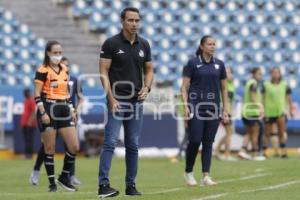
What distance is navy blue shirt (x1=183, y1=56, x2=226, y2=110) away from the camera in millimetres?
12625

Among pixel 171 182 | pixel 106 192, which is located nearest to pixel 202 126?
pixel 171 182

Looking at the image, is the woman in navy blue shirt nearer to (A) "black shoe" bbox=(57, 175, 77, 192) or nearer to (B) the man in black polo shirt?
(A) "black shoe" bbox=(57, 175, 77, 192)

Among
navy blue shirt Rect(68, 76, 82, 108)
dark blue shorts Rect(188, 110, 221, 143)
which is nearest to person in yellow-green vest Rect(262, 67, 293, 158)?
navy blue shirt Rect(68, 76, 82, 108)

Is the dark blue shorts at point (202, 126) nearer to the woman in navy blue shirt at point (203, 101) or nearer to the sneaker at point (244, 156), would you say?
the woman in navy blue shirt at point (203, 101)

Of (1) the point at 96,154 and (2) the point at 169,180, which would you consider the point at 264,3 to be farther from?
(2) the point at 169,180

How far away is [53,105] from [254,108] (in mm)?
9959

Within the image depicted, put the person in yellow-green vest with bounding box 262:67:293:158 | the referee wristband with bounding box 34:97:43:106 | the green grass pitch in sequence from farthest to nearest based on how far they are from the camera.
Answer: the person in yellow-green vest with bounding box 262:67:293:158, the referee wristband with bounding box 34:97:43:106, the green grass pitch

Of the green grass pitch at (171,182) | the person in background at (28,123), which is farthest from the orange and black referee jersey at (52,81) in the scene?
the person in background at (28,123)

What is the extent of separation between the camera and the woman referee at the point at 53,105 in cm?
1214

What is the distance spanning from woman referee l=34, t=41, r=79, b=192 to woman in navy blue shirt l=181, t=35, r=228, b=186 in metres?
1.63

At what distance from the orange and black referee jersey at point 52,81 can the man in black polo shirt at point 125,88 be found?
7.10ft

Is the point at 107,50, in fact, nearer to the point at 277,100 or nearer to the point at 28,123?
the point at 277,100

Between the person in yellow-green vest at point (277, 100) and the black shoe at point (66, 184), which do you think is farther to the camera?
the person in yellow-green vest at point (277, 100)

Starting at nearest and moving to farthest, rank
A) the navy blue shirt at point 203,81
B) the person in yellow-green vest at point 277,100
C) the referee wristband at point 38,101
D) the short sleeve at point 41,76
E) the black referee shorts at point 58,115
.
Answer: the referee wristband at point 38,101
the short sleeve at point 41,76
the black referee shorts at point 58,115
the navy blue shirt at point 203,81
the person in yellow-green vest at point 277,100
